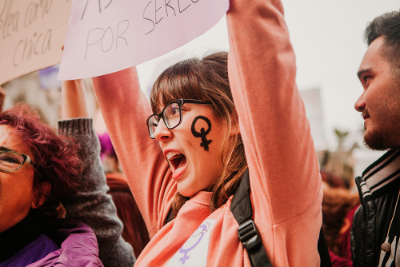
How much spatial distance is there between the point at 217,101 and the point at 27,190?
80 centimetres

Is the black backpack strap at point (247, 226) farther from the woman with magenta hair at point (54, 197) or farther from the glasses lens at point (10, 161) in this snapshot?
the glasses lens at point (10, 161)

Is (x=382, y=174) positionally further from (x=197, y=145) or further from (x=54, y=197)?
(x=54, y=197)

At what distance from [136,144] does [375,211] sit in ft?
2.94

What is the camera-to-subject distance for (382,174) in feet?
3.58

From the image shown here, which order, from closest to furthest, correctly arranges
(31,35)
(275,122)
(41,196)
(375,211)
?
1. (275,122)
2. (375,211)
3. (41,196)
4. (31,35)

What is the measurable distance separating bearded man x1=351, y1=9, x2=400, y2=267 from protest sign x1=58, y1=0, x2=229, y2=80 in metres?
0.55

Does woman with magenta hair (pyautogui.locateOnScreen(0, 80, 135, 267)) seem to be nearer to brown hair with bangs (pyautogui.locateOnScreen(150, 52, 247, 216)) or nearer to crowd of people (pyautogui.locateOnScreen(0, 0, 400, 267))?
crowd of people (pyautogui.locateOnScreen(0, 0, 400, 267))

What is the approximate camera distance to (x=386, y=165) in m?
1.08

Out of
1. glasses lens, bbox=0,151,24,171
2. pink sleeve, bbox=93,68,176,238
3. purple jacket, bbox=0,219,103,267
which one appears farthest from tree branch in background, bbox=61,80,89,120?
purple jacket, bbox=0,219,103,267

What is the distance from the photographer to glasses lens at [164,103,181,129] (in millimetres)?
982

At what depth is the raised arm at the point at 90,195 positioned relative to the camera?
133 centimetres

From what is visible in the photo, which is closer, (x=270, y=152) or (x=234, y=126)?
(x=270, y=152)

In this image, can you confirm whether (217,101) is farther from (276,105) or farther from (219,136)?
(276,105)

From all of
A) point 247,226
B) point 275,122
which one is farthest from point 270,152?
point 247,226
